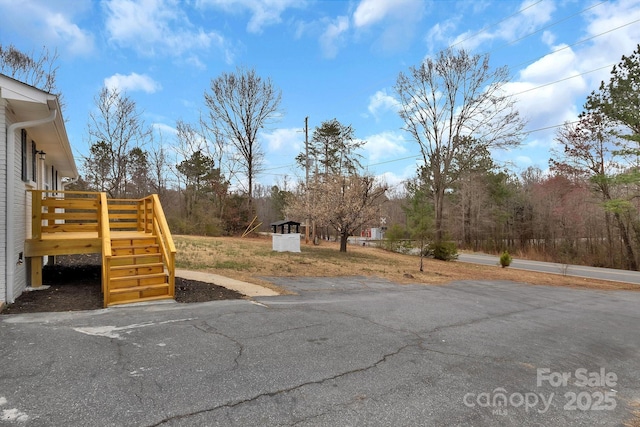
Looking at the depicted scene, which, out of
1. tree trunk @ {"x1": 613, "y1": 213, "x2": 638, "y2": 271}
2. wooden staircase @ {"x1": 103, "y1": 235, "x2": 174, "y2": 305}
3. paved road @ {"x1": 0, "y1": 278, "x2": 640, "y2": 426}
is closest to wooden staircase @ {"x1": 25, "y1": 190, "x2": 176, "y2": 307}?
wooden staircase @ {"x1": 103, "y1": 235, "x2": 174, "y2": 305}

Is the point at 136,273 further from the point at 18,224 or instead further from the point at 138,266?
the point at 18,224

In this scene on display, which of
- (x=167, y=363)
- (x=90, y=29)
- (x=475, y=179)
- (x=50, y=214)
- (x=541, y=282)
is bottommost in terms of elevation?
(x=541, y=282)

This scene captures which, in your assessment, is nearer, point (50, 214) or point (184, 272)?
point (50, 214)

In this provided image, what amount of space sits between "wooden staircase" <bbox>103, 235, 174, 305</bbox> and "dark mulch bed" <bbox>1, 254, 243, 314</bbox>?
0.99ft

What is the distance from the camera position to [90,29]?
12383 mm

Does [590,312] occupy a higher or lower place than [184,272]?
lower

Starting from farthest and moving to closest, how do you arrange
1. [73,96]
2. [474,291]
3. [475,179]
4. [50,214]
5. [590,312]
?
[475,179], [73,96], [474,291], [590,312], [50,214]

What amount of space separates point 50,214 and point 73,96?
17.4 m

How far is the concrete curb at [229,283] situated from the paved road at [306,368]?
98 cm

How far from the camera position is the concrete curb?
719 centimetres

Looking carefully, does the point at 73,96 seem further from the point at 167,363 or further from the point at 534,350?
the point at 534,350

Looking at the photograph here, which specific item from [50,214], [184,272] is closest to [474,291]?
[184,272]

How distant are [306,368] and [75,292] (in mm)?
5333

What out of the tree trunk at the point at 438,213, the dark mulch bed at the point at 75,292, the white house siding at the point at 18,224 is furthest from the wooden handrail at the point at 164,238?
the tree trunk at the point at 438,213
